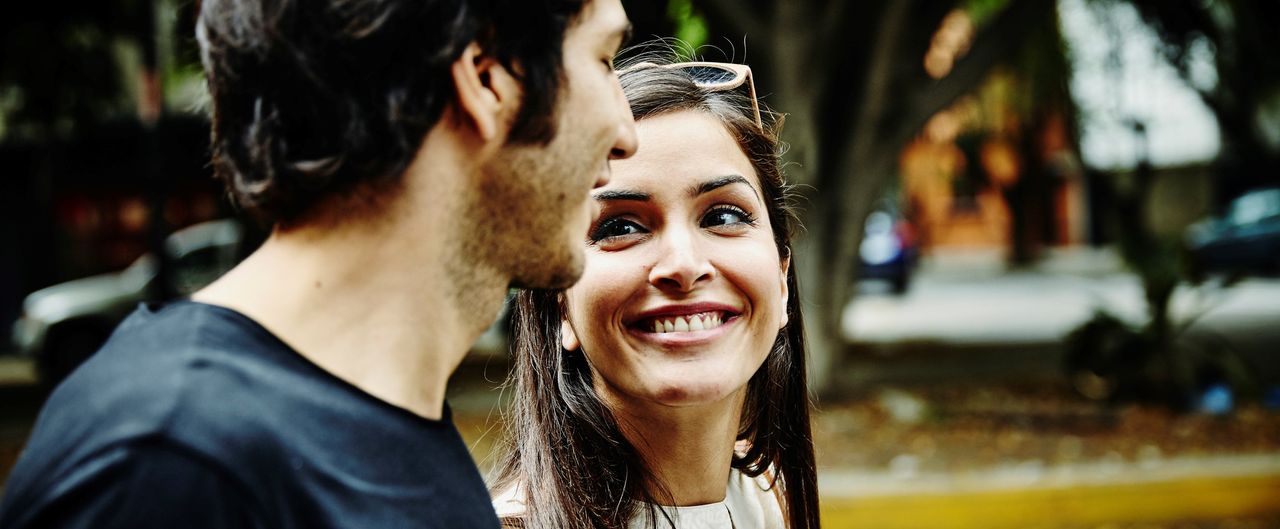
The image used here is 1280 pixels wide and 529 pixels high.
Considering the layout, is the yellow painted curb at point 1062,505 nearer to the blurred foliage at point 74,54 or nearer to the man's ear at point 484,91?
the man's ear at point 484,91

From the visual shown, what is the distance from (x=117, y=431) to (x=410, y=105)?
0.43 meters

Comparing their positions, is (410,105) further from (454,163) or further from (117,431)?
(117,431)

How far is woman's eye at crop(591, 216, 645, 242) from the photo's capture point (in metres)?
1.82

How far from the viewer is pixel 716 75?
2.03 meters

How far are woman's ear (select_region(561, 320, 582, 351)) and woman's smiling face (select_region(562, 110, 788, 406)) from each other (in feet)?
0.15

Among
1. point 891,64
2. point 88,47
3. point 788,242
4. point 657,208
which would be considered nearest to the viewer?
point 657,208

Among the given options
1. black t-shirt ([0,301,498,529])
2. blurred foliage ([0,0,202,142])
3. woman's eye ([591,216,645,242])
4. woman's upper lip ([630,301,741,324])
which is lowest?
black t-shirt ([0,301,498,529])

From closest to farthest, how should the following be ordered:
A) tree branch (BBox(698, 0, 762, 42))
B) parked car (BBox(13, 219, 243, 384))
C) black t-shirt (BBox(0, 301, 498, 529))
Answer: black t-shirt (BBox(0, 301, 498, 529)) < tree branch (BBox(698, 0, 762, 42)) < parked car (BBox(13, 219, 243, 384))

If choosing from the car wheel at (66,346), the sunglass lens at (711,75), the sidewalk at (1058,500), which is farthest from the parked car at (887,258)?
the sunglass lens at (711,75)

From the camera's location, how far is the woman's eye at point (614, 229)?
1.82 metres

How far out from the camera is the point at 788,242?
215cm

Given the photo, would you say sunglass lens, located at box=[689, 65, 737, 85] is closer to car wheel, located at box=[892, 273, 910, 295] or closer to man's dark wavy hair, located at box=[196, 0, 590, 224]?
man's dark wavy hair, located at box=[196, 0, 590, 224]

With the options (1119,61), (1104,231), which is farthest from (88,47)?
(1104,231)

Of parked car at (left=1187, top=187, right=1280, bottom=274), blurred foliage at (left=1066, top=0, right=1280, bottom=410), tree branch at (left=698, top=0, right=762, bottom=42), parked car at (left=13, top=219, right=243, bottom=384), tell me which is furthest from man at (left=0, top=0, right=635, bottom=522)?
parked car at (left=1187, top=187, right=1280, bottom=274)
